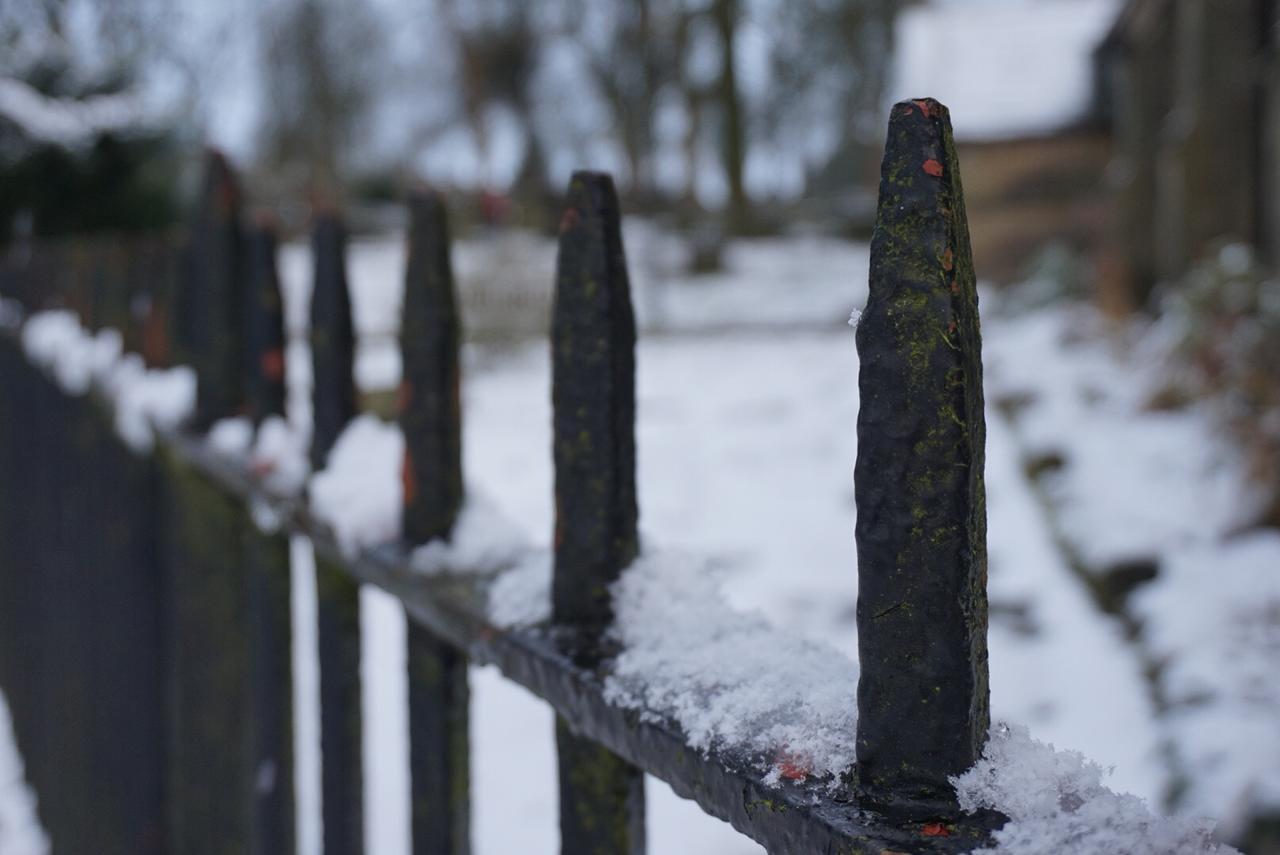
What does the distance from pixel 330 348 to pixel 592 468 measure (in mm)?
570

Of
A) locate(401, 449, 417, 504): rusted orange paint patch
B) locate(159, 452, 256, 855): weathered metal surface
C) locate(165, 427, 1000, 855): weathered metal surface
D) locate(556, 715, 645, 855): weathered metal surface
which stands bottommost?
locate(159, 452, 256, 855): weathered metal surface

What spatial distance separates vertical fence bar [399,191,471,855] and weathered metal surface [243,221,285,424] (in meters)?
0.48

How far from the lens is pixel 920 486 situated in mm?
632

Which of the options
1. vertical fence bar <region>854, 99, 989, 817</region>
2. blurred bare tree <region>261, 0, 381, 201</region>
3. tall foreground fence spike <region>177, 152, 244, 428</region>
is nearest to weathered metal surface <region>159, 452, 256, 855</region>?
tall foreground fence spike <region>177, 152, 244, 428</region>

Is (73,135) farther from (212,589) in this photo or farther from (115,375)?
(212,589)

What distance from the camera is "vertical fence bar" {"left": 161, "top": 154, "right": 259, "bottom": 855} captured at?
67.4 inches

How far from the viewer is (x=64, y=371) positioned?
8.75ft

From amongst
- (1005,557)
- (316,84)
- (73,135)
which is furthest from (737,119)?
(1005,557)

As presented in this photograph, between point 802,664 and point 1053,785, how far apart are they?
0.71 ft

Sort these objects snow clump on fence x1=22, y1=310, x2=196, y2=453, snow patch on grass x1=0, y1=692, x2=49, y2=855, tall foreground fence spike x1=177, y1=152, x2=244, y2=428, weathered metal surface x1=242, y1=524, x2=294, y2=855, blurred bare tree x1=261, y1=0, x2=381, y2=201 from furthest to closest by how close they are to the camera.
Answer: blurred bare tree x1=261, y1=0, x2=381, y2=201, snow patch on grass x1=0, y1=692, x2=49, y2=855, snow clump on fence x1=22, y1=310, x2=196, y2=453, tall foreground fence spike x1=177, y1=152, x2=244, y2=428, weathered metal surface x1=242, y1=524, x2=294, y2=855

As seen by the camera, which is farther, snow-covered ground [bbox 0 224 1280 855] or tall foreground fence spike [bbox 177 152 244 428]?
snow-covered ground [bbox 0 224 1280 855]

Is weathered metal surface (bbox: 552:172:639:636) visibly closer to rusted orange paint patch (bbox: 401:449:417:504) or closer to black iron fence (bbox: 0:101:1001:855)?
black iron fence (bbox: 0:101:1001:855)

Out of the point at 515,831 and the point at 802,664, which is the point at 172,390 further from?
the point at 802,664

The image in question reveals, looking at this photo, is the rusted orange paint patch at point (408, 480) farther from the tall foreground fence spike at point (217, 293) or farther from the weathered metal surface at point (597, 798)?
the tall foreground fence spike at point (217, 293)
